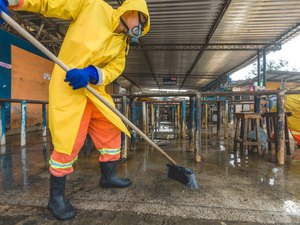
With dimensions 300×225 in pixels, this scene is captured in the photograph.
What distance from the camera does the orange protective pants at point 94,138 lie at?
1576 mm

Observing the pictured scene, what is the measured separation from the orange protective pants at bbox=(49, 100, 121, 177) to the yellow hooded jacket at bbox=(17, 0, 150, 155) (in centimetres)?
9

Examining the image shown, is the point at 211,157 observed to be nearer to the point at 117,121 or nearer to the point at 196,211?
the point at 196,211

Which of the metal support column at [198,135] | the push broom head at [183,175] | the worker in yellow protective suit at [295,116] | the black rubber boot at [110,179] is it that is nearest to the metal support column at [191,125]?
the metal support column at [198,135]

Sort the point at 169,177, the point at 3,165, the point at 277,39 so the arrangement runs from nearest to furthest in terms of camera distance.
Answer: the point at 169,177 < the point at 3,165 < the point at 277,39

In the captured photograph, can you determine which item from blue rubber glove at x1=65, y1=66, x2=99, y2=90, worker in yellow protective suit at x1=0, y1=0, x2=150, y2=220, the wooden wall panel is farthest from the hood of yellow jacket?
the wooden wall panel

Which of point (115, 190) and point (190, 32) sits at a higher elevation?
point (190, 32)

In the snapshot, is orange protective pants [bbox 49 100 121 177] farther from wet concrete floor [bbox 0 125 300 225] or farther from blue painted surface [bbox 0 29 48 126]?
blue painted surface [bbox 0 29 48 126]

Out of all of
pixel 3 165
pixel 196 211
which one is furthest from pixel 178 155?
pixel 3 165

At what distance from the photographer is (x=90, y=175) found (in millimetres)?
2381

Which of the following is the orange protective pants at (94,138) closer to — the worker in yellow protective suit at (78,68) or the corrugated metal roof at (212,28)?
the worker in yellow protective suit at (78,68)

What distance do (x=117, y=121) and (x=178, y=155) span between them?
1.99 meters

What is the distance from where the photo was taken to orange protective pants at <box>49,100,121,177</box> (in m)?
1.58

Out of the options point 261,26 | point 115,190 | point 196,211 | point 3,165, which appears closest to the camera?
point 196,211

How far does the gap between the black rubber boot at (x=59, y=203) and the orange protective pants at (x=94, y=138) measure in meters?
0.08
